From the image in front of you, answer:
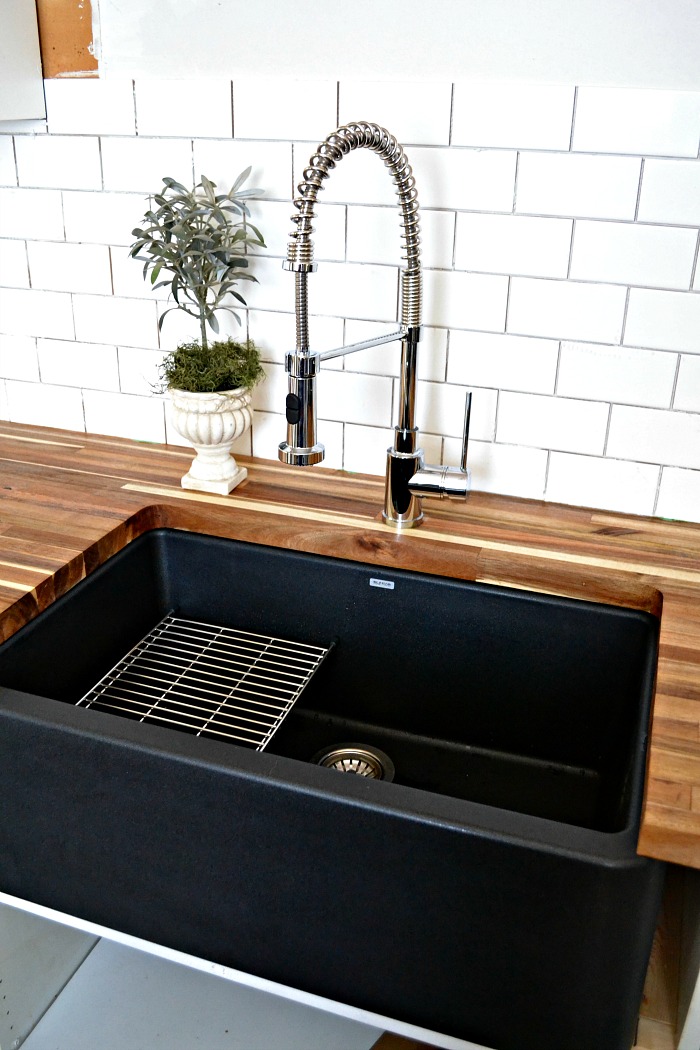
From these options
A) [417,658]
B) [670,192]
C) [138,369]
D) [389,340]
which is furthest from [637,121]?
[138,369]

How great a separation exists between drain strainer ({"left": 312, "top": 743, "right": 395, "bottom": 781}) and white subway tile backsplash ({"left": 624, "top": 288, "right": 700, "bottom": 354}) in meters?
0.69

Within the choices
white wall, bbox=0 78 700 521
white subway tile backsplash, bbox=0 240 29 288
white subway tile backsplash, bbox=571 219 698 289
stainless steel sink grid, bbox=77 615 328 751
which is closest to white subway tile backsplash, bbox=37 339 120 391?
white wall, bbox=0 78 700 521

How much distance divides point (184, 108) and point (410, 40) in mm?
364

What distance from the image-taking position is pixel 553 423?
1.38m

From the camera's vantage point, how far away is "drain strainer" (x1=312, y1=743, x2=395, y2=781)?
1290mm

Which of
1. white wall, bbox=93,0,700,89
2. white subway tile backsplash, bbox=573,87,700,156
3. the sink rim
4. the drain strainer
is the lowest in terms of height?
the drain strainer

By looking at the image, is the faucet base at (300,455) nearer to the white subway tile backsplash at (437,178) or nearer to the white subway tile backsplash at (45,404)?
the white subway tile backsplash at (437,178)

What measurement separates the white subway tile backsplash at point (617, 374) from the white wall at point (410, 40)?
1.13 feet

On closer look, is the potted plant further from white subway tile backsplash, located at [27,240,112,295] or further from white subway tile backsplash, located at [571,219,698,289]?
white subway tile backsplash, located at [571,219,698,289]

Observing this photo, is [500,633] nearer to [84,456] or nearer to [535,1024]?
[535,1024]

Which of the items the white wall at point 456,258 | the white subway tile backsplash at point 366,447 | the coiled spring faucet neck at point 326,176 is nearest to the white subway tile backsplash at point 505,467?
the white wall at point 456,258

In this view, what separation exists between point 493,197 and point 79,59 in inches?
27.3

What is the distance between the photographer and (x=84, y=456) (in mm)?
1571

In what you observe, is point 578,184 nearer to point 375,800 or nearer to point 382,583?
point 382,583
